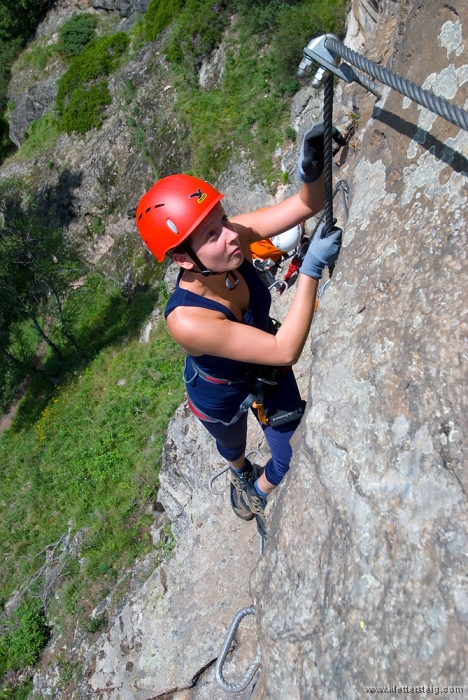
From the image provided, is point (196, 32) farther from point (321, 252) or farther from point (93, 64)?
point (321, 252)

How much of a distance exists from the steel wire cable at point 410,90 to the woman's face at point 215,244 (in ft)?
→ 3.06

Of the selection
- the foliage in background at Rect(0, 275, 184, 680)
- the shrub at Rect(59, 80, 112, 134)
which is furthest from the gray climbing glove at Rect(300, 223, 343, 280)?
the shrub at Rect(59, 80, 112, 134)

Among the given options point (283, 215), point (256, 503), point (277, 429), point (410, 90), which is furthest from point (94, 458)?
point (410, 90)

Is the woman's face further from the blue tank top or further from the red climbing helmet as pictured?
the blue tank top

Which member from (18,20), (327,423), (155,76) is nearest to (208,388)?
(327,423)

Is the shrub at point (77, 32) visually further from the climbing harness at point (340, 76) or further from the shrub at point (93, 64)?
the climbing harness at point (340, 76)

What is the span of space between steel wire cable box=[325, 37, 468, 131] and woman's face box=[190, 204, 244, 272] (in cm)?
93

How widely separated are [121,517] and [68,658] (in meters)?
2.44

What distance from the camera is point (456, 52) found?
7.55 ft

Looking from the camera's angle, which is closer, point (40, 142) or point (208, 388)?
point (208, 388)

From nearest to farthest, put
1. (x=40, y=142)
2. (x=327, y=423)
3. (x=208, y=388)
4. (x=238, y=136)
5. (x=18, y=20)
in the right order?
(x=327, y=423) < (x=208, y=388) < (x=238, y=136) < (x=40, y=142) < (x=18, y=20)

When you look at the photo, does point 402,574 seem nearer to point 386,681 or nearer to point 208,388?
point 386,681

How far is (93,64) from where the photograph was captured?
80.5 ft

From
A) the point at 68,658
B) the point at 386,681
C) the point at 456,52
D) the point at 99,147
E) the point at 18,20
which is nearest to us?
the point at 386,681
